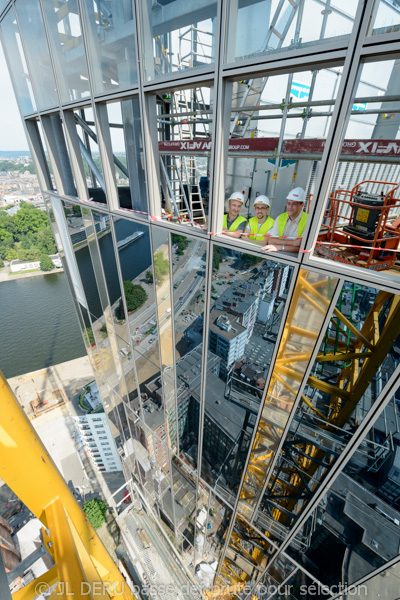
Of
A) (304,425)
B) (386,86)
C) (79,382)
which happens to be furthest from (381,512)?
(79,382)

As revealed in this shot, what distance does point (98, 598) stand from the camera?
175 inches

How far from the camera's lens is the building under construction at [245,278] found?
3330 millimetres

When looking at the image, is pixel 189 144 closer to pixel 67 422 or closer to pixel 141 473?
pixel 141 473

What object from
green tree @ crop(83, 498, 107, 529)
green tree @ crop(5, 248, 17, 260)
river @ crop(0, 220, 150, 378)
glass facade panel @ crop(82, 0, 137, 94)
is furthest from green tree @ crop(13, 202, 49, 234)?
glass facade panel @ crop(82, 0, 137, 94)

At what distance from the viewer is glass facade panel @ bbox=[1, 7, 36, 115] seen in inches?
281

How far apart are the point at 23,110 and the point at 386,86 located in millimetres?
12403

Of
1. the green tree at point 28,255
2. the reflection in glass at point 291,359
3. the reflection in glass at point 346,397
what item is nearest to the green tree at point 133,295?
the reflection in glass at point 291,359

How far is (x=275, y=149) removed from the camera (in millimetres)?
5250

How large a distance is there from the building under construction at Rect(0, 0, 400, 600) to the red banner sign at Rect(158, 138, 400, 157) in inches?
1.3

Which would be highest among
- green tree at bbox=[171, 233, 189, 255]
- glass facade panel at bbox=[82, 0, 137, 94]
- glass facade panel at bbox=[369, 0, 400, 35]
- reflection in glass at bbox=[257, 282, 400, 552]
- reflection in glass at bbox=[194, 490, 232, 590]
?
glass facade panel at bbox=[82, 0, 137, 94]

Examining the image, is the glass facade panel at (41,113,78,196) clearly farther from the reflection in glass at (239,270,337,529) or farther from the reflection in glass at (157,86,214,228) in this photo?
the reflection in glass at (239,270,337,529)

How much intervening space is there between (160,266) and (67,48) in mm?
5467

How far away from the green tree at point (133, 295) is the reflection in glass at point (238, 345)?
7.71ft

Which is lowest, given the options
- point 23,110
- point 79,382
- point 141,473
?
point 79,382
